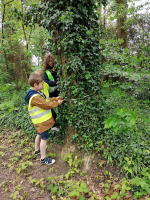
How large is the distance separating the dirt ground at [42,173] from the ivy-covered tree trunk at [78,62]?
1.25 ft

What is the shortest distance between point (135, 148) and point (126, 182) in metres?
0.65

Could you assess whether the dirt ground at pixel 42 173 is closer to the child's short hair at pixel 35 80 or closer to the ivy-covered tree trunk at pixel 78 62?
the ivy-covered tree trunk at pixel 78 62

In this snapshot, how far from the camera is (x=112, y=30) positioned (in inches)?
415

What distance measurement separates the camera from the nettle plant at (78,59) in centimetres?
247

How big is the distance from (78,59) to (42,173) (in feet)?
8.08

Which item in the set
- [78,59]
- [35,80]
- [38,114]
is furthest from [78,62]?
[38,114]

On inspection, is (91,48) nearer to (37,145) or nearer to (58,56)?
(58,56)

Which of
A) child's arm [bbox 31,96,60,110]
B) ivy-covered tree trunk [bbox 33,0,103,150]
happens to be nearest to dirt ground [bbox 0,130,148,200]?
ivy-covered tree trunk [bbox 33,0,103,150]

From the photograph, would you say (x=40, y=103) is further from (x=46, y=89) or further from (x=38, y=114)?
(x=46, y=89)

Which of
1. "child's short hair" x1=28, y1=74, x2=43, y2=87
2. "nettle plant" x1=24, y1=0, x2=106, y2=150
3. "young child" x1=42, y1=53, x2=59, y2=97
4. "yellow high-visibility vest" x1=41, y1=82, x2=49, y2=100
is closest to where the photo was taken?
"nettle plant" x1=24, y1=0, x2=106, y2=150

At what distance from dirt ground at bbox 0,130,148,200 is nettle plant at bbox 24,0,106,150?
386 mm

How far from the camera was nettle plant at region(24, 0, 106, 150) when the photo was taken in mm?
2467

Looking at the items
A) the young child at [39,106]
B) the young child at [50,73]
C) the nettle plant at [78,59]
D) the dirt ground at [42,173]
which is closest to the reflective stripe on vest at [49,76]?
the young child at [50,73]

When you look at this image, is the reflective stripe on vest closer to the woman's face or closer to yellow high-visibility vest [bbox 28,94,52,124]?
the woman's face
